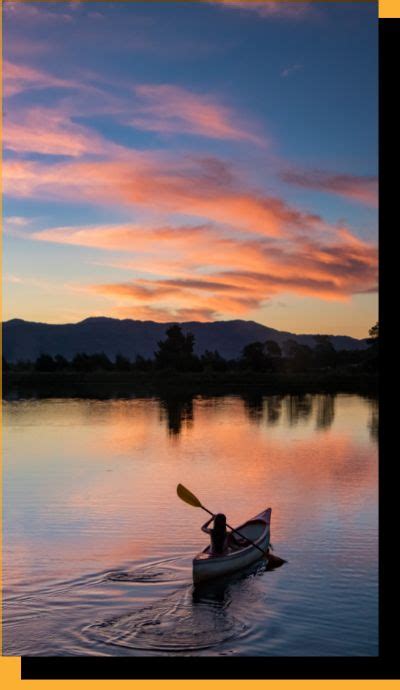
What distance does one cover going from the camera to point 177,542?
16.5 meters

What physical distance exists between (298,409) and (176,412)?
8.64m

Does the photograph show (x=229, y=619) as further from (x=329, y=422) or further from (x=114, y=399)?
(x=114, y=399)

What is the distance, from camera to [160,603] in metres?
12.4

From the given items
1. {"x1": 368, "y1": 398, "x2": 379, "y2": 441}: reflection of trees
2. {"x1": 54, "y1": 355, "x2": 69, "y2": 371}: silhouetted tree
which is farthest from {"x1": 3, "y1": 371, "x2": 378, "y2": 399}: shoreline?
{"x1": 368, "y1": 398, "x2": 379, "y2": 441}: reflection of trees

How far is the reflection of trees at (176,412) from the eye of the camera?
43.2 metres

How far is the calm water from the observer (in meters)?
11.2

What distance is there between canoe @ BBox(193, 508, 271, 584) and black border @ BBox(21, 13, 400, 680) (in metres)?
6.41

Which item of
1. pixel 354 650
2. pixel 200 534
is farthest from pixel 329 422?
pixel 354 650

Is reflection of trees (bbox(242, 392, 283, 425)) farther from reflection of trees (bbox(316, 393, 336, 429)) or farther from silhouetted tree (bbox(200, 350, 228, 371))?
silhouetted tree (bbox(200, 350, 228, 371))

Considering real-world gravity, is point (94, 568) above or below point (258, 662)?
below
